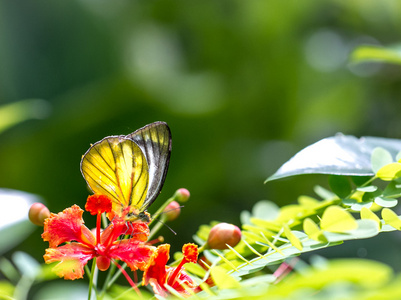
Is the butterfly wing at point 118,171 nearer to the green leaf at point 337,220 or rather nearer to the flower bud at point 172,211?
the flower bud at point 172,211

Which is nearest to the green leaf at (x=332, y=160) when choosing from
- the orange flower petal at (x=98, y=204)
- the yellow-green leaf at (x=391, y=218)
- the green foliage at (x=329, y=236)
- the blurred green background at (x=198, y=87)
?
the green foliage at (x=329, y=236)

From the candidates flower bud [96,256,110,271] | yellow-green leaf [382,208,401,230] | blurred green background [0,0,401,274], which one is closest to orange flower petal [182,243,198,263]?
flower bud [96,256,110,271]

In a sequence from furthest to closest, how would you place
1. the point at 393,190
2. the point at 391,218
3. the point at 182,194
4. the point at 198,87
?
the point at 198,87, the point at 182,194, the point at 393,190, the point at 391,218

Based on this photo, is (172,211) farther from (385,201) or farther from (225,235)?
(385,201)

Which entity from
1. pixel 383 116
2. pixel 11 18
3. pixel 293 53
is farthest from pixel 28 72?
pixel 383 116

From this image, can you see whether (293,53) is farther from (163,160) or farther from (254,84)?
(163,160)

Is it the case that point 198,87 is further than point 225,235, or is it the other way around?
point 198,87

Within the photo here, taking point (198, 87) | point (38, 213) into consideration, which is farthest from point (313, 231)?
point (198, 87)

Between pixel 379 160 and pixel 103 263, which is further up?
pixel 379 160

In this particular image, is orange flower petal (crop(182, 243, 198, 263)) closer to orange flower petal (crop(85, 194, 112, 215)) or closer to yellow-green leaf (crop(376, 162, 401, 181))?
orange flower petal (crop(85, 194, 112, 215))
